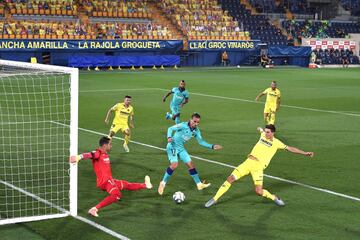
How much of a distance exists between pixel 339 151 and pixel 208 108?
1012 centimetres

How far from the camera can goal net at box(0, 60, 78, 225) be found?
11188 millimetres

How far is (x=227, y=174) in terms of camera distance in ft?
48.2

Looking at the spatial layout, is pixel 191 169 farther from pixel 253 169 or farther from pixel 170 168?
pixel 253 169

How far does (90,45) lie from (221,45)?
1314cm

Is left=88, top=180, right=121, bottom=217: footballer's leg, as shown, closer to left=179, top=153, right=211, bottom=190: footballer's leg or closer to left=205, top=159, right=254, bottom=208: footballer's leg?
left=205, top=159, right=254, bottom=208: footballer's leg

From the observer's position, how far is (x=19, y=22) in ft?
156

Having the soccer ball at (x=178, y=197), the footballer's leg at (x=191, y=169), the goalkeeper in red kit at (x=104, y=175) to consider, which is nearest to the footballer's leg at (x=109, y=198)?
the goalkeeper in red kit at (x=104, y=175)

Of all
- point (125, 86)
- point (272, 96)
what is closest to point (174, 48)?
point (125, 86)

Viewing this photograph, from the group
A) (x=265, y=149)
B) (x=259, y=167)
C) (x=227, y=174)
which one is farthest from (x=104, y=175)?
(x=227, y=174)

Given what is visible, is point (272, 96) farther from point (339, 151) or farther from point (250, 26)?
point (250, 26)

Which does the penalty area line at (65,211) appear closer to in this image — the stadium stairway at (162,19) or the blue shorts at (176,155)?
the blue shorts at (176,155)

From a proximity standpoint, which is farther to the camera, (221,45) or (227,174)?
(221,45)

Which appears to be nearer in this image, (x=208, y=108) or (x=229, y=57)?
(x=208, y=108)

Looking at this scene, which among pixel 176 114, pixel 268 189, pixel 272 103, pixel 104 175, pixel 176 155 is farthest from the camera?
pixel 272 103
